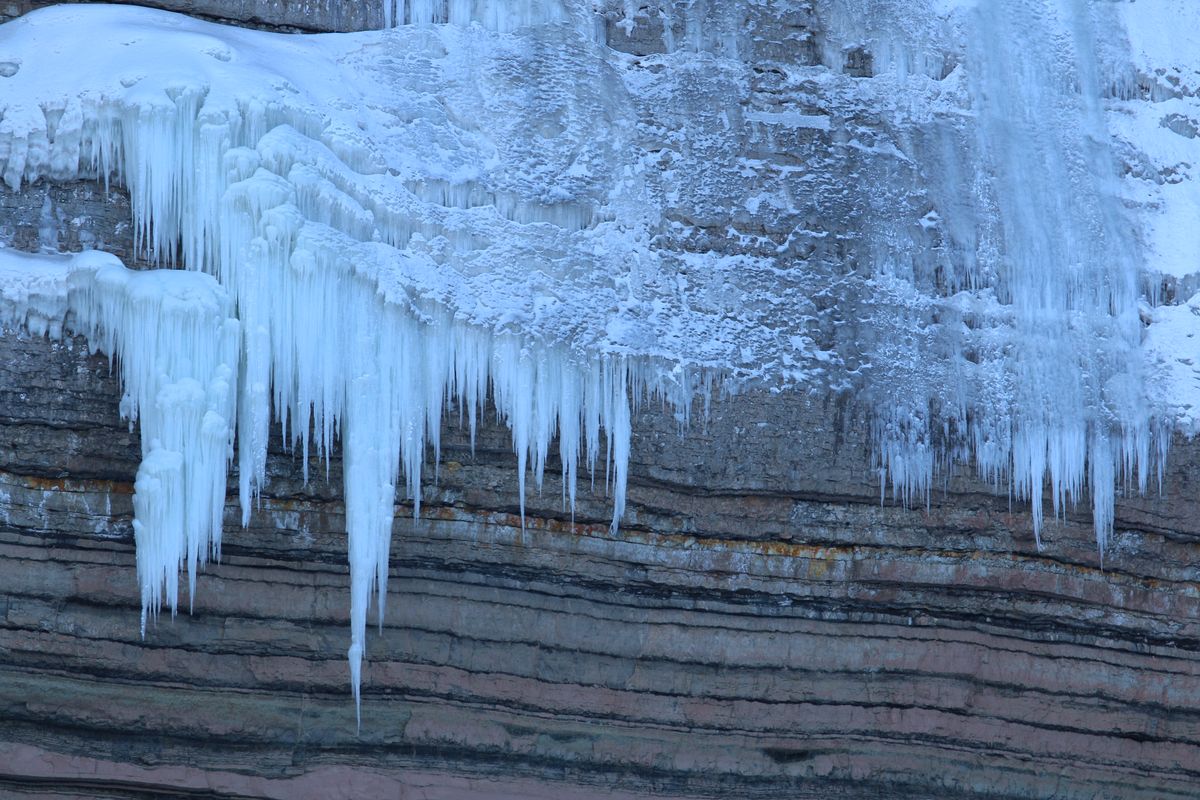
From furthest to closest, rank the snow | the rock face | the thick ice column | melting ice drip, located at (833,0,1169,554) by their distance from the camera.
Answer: melting ice drip, located at (833,0,1169,554) < the rock face < the snow < the thick ice column

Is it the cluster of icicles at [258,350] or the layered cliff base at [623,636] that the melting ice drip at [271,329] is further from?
the layered cliff base at [623,636]

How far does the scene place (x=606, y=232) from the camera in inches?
243

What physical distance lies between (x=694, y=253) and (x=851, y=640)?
1973mm

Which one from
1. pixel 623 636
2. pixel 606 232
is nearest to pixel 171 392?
pixel 606 232

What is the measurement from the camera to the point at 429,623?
19.4 ft

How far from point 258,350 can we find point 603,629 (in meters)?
1.98

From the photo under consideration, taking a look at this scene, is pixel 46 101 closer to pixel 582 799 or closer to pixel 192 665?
pixel 192 665

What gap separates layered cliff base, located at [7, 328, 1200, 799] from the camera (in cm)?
563

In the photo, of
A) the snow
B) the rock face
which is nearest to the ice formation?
the snow

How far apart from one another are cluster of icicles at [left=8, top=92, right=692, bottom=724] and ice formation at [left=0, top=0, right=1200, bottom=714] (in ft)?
0.04

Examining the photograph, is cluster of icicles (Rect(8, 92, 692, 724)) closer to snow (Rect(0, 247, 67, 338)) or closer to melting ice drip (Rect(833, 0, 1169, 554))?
snow (Rect(0, 247, 67, 338))

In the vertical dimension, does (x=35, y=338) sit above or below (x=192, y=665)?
above

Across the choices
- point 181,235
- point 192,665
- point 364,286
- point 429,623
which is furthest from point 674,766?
point 181,235

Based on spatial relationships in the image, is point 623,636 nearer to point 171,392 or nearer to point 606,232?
point 606,232
